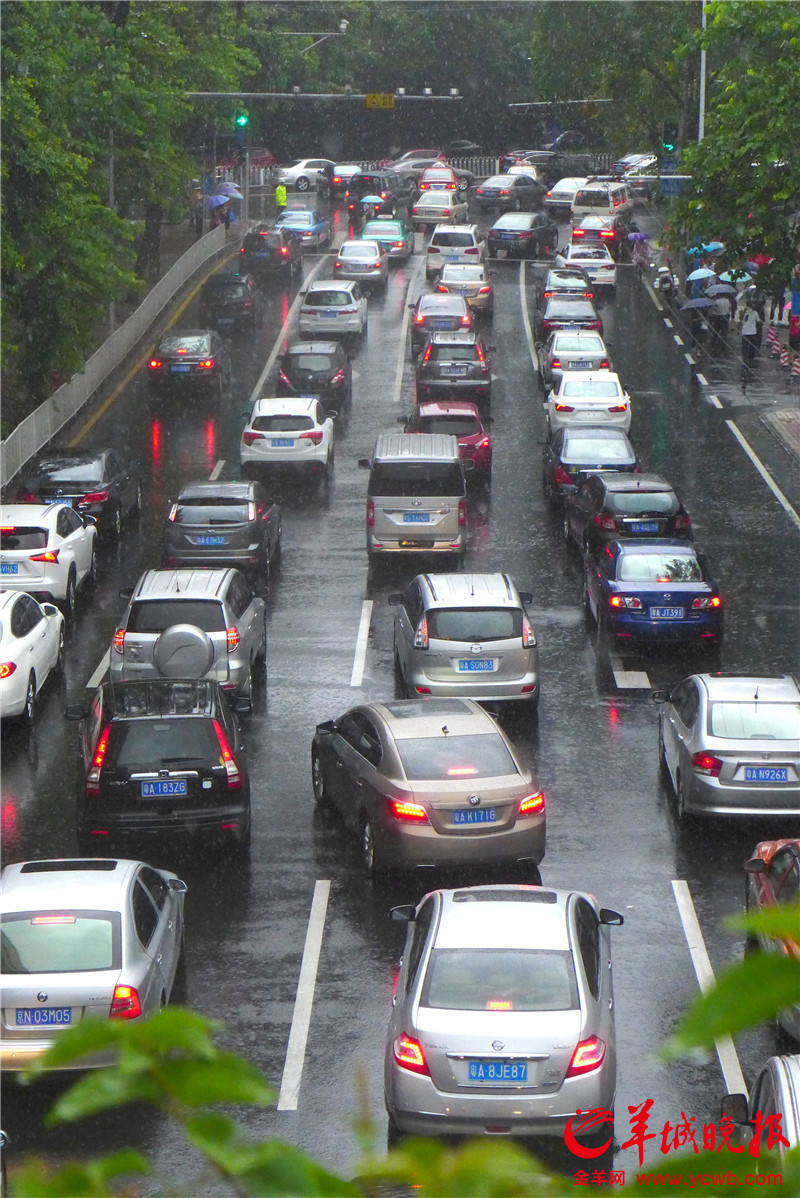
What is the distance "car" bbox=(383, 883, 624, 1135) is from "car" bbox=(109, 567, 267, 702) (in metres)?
8.84

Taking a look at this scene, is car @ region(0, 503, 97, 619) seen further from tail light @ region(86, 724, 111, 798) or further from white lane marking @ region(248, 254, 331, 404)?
white lane marking @ region(248, 254, 331, 404)

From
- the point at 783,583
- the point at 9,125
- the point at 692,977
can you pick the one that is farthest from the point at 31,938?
the point at 9,125

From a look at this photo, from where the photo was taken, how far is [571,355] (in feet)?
125

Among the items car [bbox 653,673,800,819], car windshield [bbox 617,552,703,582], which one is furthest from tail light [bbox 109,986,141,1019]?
car windshield [bbox 617,552,703,582]

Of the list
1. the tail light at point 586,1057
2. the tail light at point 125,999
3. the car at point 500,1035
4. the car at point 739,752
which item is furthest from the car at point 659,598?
the tail light at point 586,1057

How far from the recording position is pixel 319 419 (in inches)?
1257

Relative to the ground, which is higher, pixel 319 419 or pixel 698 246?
pixel 698 246

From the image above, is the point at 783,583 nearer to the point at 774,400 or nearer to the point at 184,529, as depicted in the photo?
the point at 184,529

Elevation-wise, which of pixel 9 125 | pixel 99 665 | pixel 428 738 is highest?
pixel 9 125

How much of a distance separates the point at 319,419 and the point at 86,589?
27.5ft

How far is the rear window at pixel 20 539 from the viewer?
74.4 feet

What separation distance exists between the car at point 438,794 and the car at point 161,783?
115 cm

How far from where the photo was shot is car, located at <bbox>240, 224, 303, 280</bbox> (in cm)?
5338

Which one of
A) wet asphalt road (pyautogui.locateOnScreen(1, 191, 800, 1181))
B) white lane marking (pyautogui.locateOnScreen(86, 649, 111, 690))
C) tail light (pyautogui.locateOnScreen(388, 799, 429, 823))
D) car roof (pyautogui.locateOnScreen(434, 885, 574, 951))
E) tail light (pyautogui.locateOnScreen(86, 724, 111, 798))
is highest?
car roof (pyautogui.locateOnScreen(434, 885, 574, 951))
